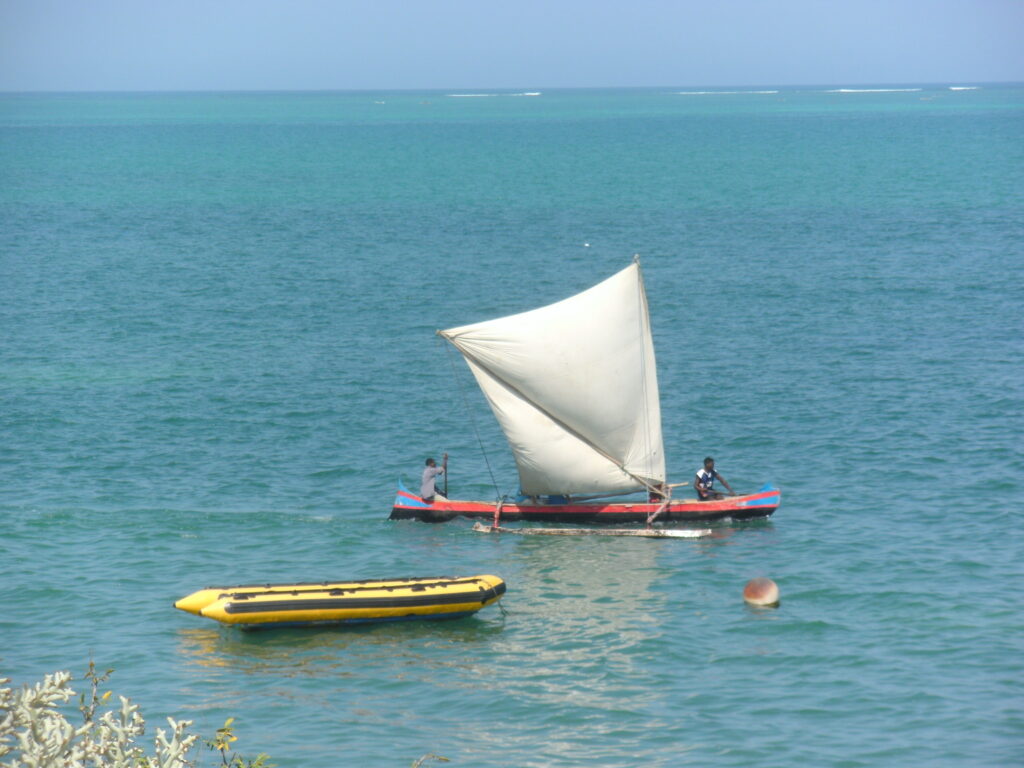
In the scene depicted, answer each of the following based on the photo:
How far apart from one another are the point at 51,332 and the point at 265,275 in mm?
16934

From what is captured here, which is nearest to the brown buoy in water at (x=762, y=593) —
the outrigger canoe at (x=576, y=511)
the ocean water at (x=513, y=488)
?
the ocean water at (x=513, y=488)

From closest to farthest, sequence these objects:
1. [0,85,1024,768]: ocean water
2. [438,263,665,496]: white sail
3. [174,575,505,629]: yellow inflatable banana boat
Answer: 1. [0,85,1024,768]: ocean water
2. [174,575,505,629]: yellow inflatable banana boat
3. [438,263,665,496]: white sail

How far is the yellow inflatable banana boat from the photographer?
2697cm

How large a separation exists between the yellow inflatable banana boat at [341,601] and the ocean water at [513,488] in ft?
1.75

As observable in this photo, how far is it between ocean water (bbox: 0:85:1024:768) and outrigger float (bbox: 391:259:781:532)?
1.26 metres

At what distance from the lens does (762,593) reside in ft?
94.7

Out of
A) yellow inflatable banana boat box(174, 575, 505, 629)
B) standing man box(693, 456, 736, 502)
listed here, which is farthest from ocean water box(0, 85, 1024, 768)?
standing man box(693, 456, 736, 502)

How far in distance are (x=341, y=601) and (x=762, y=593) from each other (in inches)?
371

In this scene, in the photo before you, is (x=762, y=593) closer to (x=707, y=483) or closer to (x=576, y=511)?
(x=707, y=483)

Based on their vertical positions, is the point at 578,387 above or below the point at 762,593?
above

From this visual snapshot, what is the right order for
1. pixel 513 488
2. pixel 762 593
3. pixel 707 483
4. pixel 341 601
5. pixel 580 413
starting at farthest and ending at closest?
pixel 513 488
pixel 707 483
pixel 580 413
pixel 762 593
pixel 341 601

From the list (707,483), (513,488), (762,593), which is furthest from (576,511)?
(762,593)

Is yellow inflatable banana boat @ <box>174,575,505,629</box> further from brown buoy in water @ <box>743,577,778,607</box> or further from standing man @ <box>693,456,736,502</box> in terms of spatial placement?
standing man @ <box>693,456,736,502</box>

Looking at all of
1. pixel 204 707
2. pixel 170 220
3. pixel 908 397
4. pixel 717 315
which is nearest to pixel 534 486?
pixel 204 707
